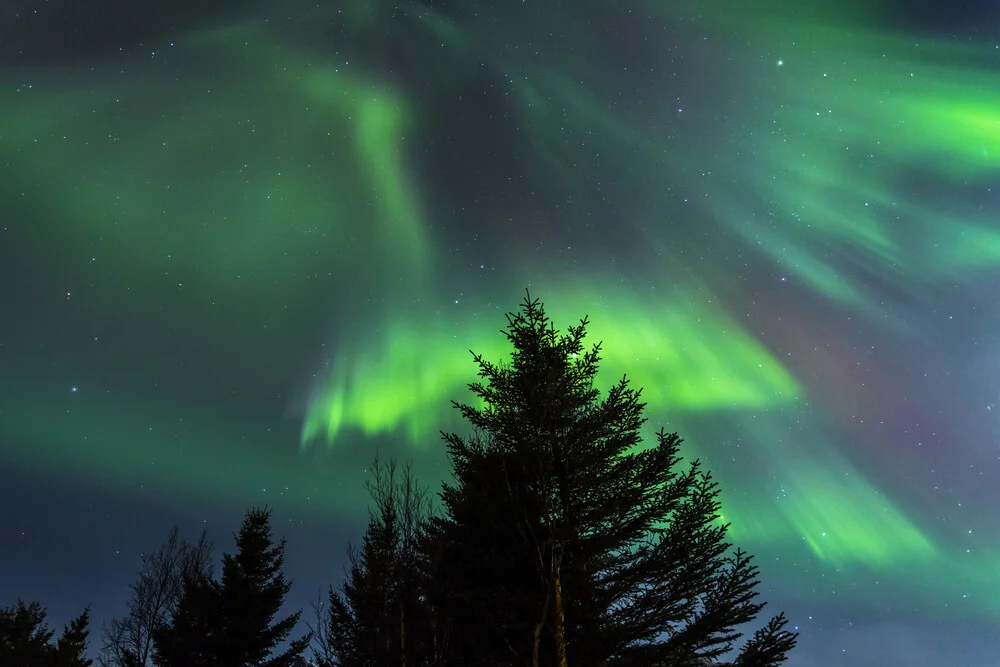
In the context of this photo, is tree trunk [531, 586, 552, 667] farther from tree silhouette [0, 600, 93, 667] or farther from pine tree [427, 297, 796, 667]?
Answer: tree silhouette [0, 600, 93, 667]

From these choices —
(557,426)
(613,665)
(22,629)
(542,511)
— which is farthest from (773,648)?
(22,629)

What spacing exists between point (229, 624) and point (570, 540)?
21.3m

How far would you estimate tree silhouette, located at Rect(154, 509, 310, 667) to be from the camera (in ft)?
85.7

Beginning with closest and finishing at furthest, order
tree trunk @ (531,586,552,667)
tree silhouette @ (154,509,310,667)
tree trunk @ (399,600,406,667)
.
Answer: tree trunk @ (531,586,552,667) < tree trunk @ (399,600,406,667) < tree silhouette @ (154,509,310,667)

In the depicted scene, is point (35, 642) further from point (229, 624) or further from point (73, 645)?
point (229, 624)

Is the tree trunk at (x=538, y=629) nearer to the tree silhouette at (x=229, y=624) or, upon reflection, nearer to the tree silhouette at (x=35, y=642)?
the tree silhouette at (x=229, y=624)

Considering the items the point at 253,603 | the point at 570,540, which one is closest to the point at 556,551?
the point at 570,540

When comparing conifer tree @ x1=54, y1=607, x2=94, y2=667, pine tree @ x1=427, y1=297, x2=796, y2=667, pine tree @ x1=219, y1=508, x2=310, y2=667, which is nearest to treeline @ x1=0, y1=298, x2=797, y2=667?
pine tree @ x1=427, y1=297, x2=796, y2=667

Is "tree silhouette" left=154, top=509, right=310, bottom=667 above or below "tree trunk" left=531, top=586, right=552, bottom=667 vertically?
above

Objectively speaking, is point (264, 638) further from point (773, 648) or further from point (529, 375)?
point (773, 648)

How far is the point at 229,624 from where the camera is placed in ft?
87.5

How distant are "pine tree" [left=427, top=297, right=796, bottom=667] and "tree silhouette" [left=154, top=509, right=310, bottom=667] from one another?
53.2 ft

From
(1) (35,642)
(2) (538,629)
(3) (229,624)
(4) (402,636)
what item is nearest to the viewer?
(2) (538,629)

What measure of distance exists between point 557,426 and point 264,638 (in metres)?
21.5
